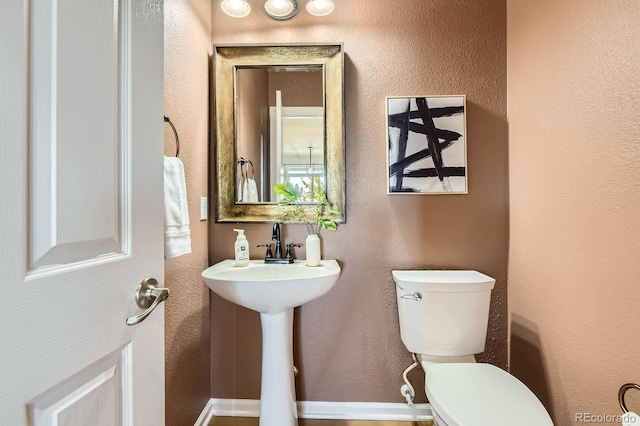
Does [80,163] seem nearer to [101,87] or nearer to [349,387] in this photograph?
[101,87]

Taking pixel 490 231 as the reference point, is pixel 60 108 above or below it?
above

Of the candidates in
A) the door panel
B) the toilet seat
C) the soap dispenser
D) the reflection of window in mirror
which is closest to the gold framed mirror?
the reflection of window in mirror

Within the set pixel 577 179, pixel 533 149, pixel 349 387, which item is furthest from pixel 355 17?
pixel 349 387

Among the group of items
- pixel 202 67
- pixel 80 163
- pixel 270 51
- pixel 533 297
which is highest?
pixel 270 51

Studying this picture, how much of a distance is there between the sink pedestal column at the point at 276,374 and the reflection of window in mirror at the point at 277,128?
62cm

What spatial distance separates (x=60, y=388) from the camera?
1.45ft

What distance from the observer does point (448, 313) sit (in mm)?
1224

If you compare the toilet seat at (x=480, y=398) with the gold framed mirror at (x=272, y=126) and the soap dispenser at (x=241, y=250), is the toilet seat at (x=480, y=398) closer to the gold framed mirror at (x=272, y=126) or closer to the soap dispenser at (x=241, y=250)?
the gold framed mirror at (x=272, y=126)

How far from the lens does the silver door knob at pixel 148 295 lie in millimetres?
593

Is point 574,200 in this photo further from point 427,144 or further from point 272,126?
point 272,126

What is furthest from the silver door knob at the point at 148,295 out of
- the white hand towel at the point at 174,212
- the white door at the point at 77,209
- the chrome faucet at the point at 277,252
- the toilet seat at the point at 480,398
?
the toilet seat at the point at 480,398

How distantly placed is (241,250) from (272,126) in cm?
67

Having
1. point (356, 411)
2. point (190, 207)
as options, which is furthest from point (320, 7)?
point (356, 411)

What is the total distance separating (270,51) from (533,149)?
1352 millimetres
